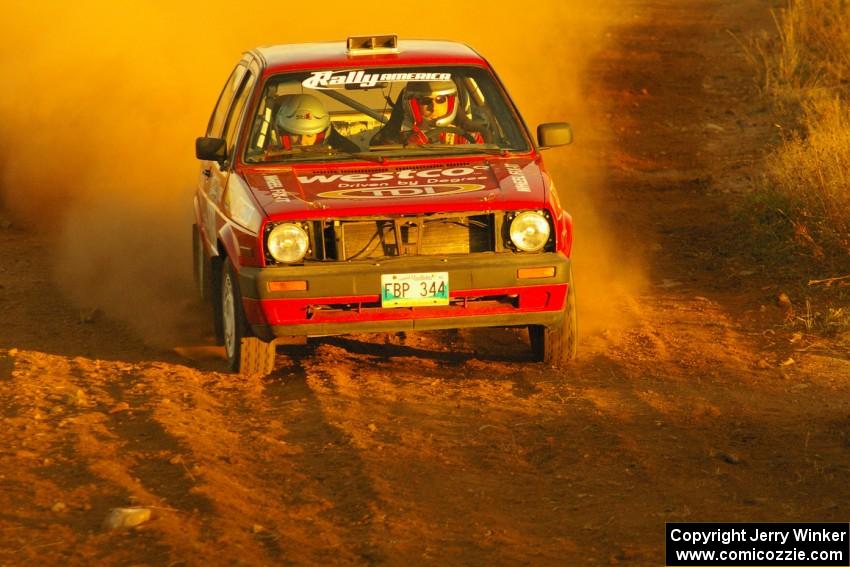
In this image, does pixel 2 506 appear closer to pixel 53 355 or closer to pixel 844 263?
pixel 53 355

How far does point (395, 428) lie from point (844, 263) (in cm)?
448

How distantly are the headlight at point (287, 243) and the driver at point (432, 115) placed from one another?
1197 mm

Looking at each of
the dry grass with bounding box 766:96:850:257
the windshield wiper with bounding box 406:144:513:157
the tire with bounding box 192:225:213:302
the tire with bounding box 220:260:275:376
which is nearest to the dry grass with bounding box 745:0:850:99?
the dry grass with bounding box 766:96:850:257

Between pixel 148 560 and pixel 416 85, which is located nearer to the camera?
pixel 148 560

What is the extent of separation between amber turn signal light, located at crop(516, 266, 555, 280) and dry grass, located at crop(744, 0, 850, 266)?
343 centimetres

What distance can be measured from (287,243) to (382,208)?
0.49 meters

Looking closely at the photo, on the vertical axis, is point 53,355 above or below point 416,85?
below

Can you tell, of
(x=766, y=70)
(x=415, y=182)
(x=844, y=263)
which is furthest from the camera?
(x=766, y=70)

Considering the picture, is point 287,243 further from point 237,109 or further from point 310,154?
point 237,109

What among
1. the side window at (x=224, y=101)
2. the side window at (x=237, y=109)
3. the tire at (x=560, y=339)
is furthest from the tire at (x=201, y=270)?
the tire at (x=560, y=339)

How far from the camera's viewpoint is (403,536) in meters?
5.03

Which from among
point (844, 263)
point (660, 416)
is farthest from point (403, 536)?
point (844, 263)

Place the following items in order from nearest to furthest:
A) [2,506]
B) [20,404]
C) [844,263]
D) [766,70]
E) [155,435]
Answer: [2,506]
[155,435]
[20,404]
[844,263]
[766,70]

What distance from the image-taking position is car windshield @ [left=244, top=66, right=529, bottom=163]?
25.5 ft
